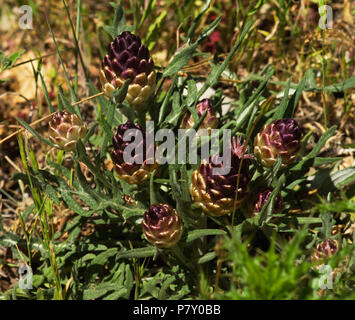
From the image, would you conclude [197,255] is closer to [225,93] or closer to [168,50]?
[225,93]

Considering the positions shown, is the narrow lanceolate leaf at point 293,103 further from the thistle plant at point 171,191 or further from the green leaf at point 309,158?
the green leaf at point 309,158

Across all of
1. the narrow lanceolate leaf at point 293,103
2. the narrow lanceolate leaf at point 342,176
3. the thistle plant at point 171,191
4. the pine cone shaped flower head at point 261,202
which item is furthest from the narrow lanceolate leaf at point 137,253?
the narrow lanceolate leaf at point 342,176

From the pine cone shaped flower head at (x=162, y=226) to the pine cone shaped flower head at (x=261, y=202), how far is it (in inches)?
12.8

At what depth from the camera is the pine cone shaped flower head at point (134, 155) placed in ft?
5.74

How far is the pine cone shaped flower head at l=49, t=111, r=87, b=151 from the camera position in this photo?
1.82m

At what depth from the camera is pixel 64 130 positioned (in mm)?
1820

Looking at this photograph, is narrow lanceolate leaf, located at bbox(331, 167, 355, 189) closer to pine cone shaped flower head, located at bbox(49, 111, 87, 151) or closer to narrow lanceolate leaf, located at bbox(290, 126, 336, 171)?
narrow lanceolate leaf, located at bbox(290, 126, 336, 171)

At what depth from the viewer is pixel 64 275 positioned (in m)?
2.17

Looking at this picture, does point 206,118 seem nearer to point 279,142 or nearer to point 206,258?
point 279,142

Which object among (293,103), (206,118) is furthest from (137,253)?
(293,103)

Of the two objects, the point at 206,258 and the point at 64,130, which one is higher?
the point at 64,130

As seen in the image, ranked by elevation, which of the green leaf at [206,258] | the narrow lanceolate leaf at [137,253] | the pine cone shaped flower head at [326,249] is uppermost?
the narrow lanceolate leaf at [137,253]

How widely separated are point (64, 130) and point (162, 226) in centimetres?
58

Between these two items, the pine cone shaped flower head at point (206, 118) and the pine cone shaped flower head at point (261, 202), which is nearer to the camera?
the pine cone shaped flower head at point (261, 202)
